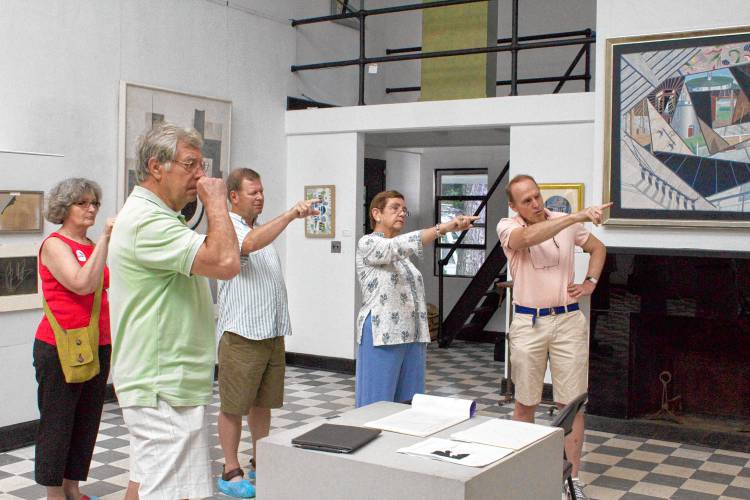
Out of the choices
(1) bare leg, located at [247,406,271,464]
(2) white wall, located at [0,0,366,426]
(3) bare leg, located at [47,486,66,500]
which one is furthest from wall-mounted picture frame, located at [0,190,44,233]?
(1) bare leg, located at [247,406,271,464]

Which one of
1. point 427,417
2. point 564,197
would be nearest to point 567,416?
point 427,417

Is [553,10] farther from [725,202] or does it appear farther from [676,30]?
[725,202]

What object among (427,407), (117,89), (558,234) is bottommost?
(427,407)

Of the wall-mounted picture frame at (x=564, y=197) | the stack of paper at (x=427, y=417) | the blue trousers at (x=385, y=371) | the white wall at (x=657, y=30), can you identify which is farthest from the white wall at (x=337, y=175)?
the stack of paper at (x=427, y=417)

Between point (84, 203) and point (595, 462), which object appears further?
point (595, 462)

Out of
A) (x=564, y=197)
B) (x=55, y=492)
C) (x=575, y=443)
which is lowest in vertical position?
(x=55, y=492)

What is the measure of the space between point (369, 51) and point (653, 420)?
247 inches

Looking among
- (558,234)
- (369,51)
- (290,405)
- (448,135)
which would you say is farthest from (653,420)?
(369,51)

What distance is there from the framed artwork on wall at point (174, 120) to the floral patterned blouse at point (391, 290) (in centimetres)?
281

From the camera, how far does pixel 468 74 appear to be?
8.52m

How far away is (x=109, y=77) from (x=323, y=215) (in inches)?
106

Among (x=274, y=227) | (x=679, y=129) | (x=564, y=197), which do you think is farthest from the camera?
(x=564, y=197)

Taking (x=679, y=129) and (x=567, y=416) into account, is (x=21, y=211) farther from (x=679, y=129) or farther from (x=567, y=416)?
(x=679, y=129)

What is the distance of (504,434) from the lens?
2.70 metres
